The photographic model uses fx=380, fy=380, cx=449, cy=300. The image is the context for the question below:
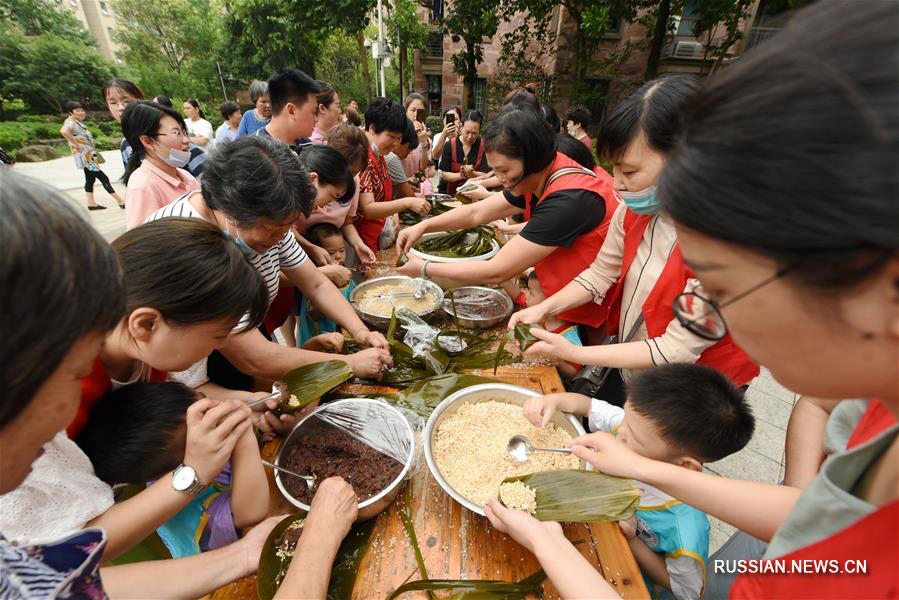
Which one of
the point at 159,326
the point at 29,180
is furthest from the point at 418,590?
the point at 29,180

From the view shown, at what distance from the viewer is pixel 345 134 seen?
3.43 metres

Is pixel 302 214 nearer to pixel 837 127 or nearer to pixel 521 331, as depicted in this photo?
pixel 521 331

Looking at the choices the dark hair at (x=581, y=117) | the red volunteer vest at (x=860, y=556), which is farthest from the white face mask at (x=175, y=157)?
the dark hair at (x=581, y=117)

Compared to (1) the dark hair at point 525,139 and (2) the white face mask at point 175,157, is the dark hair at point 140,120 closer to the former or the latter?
(2) the white face mask at point 175,157

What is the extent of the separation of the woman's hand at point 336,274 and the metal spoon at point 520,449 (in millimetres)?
1849

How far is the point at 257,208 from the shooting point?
186 cm

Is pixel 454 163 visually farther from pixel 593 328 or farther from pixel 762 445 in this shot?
pixel 762 445

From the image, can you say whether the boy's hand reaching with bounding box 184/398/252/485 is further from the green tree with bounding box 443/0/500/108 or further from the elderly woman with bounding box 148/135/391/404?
the green tree with bounding box 443/0/500/108

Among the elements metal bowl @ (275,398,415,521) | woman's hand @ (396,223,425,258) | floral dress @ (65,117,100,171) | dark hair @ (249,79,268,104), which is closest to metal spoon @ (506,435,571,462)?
metal bowl @ (275,398,415,521)

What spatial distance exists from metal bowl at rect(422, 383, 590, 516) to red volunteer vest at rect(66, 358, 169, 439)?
1.16 m

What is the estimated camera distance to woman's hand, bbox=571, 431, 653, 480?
1.28 meters

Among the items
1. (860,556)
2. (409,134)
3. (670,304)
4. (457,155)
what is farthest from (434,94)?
(860,556)

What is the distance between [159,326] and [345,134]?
265 cm

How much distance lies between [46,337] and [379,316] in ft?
6.21
